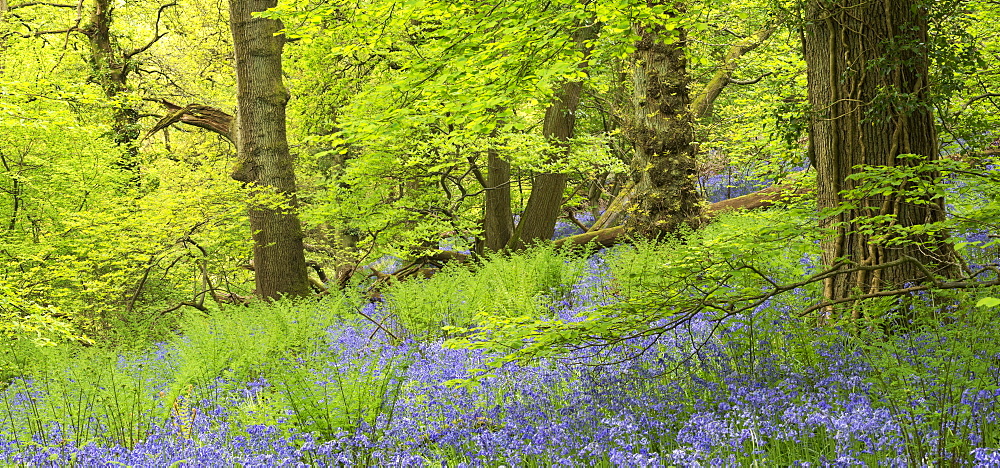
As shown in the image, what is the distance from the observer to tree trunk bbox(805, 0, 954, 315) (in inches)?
190

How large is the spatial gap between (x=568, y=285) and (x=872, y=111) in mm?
4776

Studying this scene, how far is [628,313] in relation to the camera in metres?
3.75

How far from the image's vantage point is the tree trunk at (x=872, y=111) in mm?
4820

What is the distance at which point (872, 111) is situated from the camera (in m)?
4.89

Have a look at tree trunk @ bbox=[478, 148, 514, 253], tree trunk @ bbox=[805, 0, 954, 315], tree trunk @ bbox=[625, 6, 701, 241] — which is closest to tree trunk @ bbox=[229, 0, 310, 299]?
tree trunk @ bbox=[478, 148, 514, 253]

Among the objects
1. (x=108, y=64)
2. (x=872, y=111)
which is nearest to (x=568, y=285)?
(x=872, y=111)

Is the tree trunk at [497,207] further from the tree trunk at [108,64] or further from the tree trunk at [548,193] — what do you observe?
the tree trunk at [108,64]

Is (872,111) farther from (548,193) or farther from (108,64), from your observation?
(108,64)

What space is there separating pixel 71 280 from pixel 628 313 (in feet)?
33.9

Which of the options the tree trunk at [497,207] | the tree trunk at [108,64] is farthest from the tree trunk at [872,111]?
the tree trunk at [108,64]

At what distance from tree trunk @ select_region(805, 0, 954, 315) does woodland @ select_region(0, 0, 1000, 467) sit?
0.06ft

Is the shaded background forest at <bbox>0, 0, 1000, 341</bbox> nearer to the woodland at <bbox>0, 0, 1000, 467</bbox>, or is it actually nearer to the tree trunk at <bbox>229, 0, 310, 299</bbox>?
the woodland at <bbox>0, 0, 1000, 467</bbox>

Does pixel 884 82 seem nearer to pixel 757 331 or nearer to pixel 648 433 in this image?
pixel 757 331

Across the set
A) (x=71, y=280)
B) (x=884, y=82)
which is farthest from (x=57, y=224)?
(x=884, y=82)
